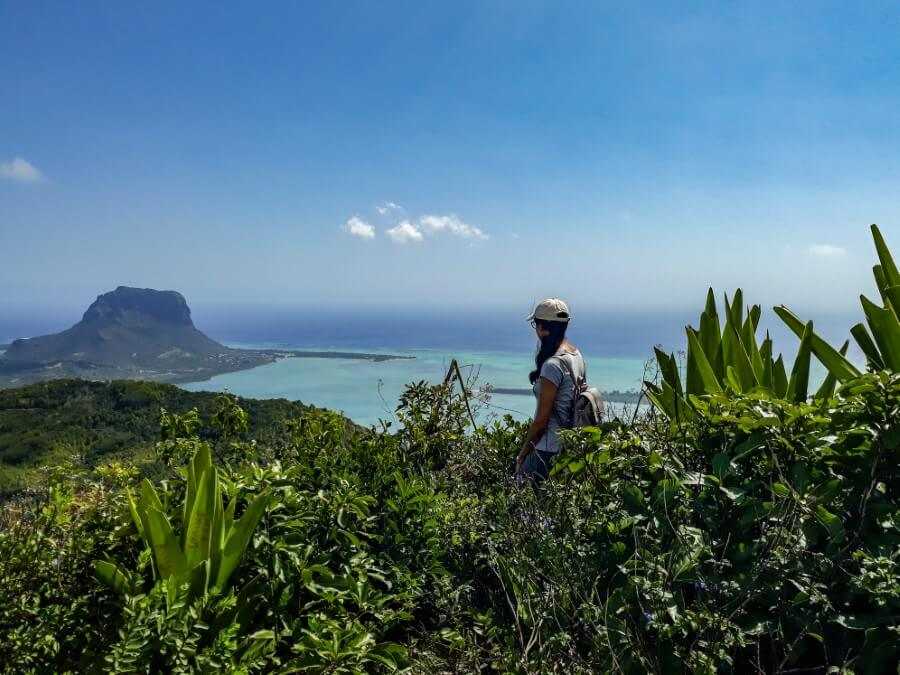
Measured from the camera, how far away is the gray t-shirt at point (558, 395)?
3674 mm

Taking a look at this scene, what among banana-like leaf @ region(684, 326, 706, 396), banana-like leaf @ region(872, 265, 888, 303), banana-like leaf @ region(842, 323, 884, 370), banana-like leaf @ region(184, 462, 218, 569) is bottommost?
banana-like leaf @ region(184, 462, 218, 569)

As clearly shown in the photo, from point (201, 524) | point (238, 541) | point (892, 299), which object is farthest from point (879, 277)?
point (201, 524)

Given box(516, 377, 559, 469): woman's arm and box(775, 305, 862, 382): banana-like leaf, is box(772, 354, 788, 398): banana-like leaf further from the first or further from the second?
box(516, 377, 559, 469): woman's arm

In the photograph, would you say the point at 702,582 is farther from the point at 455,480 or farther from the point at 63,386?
the point at 63,386

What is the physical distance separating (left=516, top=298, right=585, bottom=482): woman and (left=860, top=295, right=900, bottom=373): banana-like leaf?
5.64 feet

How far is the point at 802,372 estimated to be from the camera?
2.51 metres

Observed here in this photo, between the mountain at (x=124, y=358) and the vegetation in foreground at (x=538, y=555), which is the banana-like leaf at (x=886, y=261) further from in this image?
the mountain at (x=124, y=358)

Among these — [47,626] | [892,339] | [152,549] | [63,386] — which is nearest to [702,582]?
[892,339]

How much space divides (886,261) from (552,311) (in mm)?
1814

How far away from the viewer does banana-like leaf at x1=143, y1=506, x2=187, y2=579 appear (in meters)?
1.97

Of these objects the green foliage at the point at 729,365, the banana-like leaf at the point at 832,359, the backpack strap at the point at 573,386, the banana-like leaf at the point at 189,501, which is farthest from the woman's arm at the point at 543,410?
the banana-like leaf at the point at 189,501

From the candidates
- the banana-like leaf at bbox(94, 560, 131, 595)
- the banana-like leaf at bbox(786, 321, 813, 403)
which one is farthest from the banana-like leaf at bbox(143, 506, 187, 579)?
the banana-like leaf at bbox(786, 321, 813, 403)

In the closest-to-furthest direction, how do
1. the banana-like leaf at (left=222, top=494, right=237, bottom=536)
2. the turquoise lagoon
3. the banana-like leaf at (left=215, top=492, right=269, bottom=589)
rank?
1. the banana-like leaf at (left=215, top=492, right=269, bottom=589)
2. the banana-like leaf at (left=222, top=494, right=237, bottom=536)
3. the turquoise lagoon

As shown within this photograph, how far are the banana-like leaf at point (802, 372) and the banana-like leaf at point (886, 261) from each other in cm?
48
